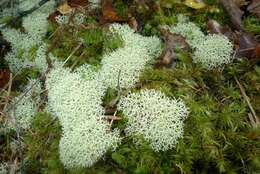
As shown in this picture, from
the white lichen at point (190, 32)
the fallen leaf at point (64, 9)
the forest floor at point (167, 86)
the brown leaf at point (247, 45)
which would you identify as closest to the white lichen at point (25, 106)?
the forest floor at point (167, 86)

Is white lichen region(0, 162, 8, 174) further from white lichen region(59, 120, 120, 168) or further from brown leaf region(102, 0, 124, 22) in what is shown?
brown leaf region(102, 0, 124, 22)

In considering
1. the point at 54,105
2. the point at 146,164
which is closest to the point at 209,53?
the point at 146,164

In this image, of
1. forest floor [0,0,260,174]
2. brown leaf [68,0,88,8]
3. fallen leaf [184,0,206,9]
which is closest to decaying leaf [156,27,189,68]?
forest floor [0,0,260,174]

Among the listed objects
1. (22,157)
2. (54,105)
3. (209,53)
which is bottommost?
(22,157)

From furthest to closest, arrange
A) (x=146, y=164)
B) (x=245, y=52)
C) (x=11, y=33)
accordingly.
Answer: (x=11, y=33)
(x=245, y=52)
(x=146, y=164)

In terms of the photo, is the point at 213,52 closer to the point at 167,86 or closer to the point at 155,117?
the point at 167,86

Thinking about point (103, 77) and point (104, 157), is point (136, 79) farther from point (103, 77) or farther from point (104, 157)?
point (104, 157)

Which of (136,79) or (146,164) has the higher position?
(136,79)
